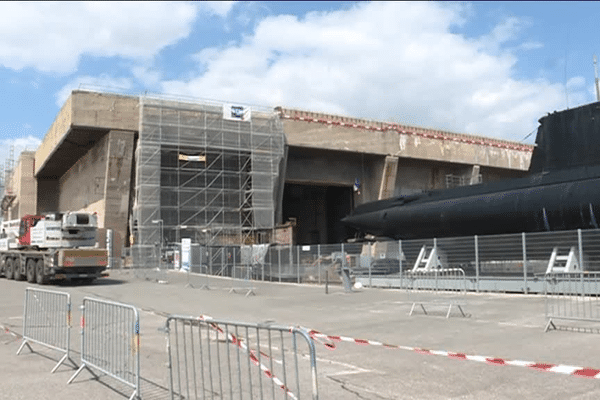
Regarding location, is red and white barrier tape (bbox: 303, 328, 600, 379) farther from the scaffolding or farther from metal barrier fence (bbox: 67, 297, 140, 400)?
the scaffolding

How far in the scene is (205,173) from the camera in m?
41.7

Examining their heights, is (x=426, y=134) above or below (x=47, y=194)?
above

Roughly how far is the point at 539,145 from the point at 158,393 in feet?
62.3

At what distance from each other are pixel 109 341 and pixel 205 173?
115ft

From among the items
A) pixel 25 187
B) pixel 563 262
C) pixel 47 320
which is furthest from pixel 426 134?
pixel 47 320

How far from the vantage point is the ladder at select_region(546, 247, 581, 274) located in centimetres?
1633

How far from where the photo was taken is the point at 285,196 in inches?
2511

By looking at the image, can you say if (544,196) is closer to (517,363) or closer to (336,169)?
(517,363)

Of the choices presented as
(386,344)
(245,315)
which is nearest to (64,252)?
(245,315)

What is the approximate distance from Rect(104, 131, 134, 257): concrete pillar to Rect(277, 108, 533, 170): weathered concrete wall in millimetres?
12709

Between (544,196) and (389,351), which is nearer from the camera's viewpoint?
(389,351)

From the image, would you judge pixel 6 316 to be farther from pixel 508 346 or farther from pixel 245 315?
pixel 508 346

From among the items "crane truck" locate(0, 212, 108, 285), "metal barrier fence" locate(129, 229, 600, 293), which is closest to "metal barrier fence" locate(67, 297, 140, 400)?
"metal barrier fence" locate(129, 229, 600, 293)

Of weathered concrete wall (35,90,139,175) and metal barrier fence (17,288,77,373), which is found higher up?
weathered concrete wall (35,90,139,175)
